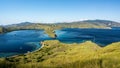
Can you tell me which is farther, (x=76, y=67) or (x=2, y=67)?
(x=2, y=67)

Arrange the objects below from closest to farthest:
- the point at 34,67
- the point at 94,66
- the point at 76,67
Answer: the point at 94,66, the point at 76,67, the point at 34,67

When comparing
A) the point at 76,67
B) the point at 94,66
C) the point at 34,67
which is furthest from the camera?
the point at 34,67

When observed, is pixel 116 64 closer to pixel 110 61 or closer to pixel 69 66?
pixel 110 61

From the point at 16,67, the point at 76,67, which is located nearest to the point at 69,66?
the point at 76,67

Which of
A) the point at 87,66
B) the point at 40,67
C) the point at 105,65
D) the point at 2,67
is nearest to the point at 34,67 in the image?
the point at 40,67

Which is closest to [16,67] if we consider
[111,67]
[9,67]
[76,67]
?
[9,67]

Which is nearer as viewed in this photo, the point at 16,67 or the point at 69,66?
the point at 69,66

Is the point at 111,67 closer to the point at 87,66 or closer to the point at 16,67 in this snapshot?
the point at 87,66

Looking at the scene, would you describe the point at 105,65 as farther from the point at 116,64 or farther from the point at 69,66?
the point at 69,66
